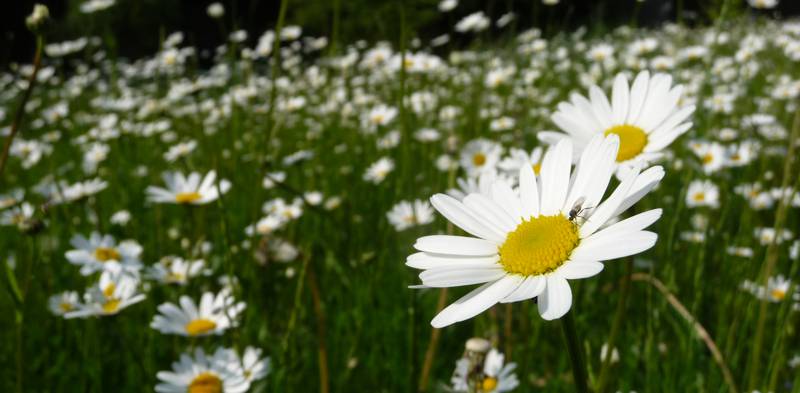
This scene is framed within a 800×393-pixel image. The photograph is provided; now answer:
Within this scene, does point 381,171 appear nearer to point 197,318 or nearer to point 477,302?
point 197,318

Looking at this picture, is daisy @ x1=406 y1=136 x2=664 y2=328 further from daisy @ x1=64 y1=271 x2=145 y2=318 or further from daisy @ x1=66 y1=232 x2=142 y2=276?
daisy @ x1=66 y1=232 x2=142 y2=276

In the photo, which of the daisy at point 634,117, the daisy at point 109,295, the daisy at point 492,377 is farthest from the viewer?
the daisy at point 109,295

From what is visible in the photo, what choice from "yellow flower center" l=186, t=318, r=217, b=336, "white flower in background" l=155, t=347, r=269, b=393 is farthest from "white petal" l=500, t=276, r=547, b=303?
"yellow flower center" l=186, t=318, r=217, b=336

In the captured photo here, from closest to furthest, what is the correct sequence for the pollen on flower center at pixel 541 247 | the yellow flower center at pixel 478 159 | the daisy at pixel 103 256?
the pollen on flower center at pixel 541 247, the daisy at pixel 103 256, the yellow flower center at pixel 478 159

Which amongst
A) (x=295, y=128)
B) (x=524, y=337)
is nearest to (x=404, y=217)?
(x=524, y=337)

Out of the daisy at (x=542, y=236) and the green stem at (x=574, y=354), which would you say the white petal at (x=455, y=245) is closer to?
the daisy at (x=542, y=236)

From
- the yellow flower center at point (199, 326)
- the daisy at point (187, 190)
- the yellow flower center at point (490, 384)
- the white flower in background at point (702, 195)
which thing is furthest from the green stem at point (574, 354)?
the white flower in background at point (702, 195)

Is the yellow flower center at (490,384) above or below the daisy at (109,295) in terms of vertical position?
below
